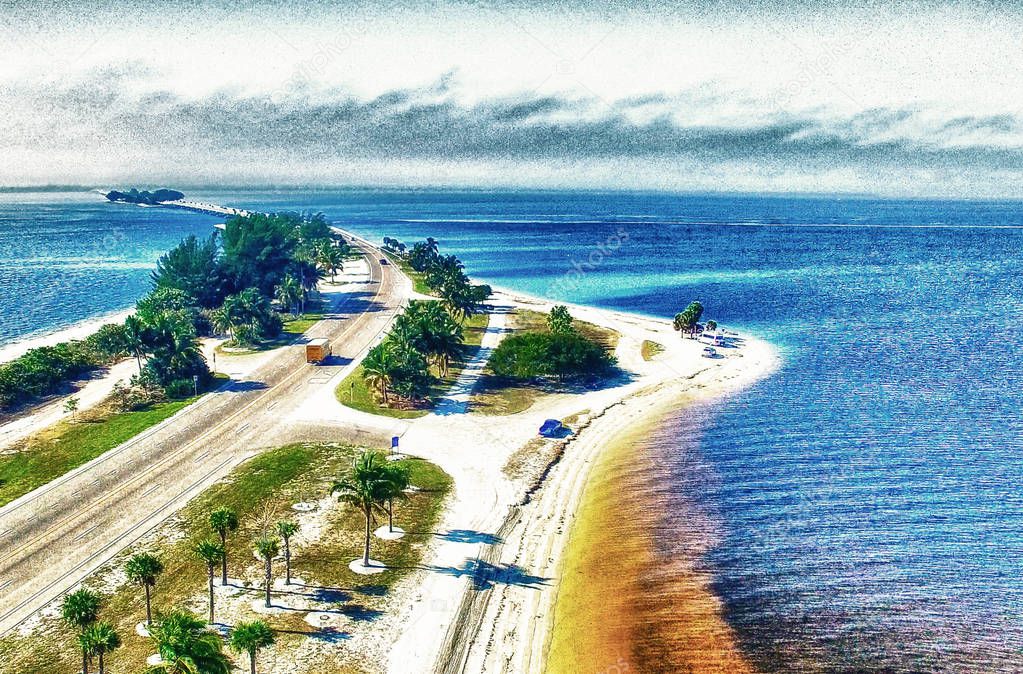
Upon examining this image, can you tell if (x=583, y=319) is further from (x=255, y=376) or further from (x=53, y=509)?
(x=53, y=509)

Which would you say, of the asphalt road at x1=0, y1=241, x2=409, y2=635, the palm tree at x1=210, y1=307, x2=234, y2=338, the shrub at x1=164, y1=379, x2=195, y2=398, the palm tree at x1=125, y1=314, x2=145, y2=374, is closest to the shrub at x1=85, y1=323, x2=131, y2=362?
the palm tree at x1=125, y1=314, x2=145, y2=374

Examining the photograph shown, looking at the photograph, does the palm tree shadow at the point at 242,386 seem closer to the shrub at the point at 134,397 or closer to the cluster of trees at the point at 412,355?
the shrub at the point at 134,397

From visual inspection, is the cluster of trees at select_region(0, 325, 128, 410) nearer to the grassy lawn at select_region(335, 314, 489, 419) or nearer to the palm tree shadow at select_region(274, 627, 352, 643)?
the grassy lawn at select_region(335, 314, 489, 419)

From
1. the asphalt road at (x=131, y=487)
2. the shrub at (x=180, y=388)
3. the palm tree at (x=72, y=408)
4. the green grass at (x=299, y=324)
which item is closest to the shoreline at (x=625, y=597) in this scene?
the asphalt road at (x=131, y=487)

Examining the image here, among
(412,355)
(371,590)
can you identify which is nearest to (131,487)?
(371,590)

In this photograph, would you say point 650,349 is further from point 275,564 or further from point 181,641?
point 181,641
